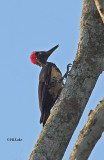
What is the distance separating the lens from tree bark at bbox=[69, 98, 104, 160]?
3.13 meters

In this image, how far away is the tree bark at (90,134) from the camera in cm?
313

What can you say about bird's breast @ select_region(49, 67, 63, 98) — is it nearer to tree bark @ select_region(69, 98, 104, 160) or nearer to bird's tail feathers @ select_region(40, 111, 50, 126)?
bird's tail feathers @ select_region(40, 111, 50, 126)

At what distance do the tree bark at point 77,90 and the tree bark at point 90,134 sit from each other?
43cm

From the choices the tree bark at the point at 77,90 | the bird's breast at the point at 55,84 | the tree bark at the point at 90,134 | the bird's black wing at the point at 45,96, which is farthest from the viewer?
the bird's breast at the point at 55,84

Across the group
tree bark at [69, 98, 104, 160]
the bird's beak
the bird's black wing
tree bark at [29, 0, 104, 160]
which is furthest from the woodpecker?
tree bark at [69, 98, 104, 160]

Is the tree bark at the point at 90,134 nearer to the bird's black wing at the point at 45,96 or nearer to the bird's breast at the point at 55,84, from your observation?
the bird's black wing at the point at 45,96

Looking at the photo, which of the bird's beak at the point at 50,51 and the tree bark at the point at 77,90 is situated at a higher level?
the bird's beak at the point at 50,51

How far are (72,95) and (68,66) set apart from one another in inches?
98.2

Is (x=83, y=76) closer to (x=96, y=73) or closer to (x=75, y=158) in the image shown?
(x=96, y=73)

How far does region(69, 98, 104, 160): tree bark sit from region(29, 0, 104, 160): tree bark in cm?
43

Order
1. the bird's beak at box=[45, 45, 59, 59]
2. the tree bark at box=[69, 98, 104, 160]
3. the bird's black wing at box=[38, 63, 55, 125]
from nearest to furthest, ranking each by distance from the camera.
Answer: the tree bark at box=[69, 98, 104, 160]
the bird's black wing at box=[38, 63, 55, 125]
the bird's beak at box=[45, 45, 59, 59]

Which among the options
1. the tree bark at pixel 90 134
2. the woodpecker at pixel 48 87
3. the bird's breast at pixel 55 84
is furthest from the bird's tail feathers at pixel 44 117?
the tree bark at pixel 90 134

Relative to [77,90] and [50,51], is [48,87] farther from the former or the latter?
[77,90]

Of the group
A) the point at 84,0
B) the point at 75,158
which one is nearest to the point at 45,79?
the point at 84,0
